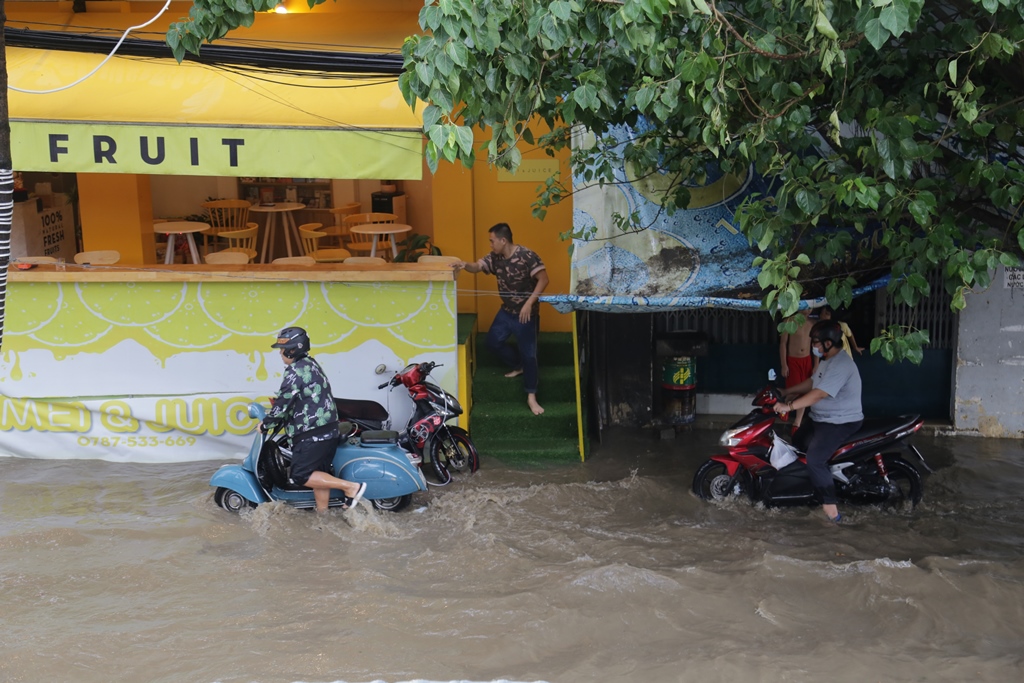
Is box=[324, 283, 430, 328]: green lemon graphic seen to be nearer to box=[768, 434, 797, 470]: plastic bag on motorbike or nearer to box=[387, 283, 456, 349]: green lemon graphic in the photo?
box=[387, 283, 456, 349]: green lemon graphic

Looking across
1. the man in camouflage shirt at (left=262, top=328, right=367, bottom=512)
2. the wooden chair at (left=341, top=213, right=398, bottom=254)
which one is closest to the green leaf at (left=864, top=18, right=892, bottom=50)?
the man in camouflage shirt at (left=262, top=328, right=367, bottom=512)

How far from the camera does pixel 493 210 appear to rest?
402 inches

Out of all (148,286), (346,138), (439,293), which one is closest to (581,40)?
(346,138)

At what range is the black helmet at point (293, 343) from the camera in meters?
6.98

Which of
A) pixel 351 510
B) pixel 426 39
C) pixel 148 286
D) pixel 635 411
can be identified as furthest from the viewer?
pixel 635 411

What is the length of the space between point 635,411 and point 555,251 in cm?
184

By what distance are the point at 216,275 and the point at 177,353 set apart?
776mm

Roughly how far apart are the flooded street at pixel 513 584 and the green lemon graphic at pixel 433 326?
1.22 metres

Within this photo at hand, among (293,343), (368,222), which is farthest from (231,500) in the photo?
(368,222)

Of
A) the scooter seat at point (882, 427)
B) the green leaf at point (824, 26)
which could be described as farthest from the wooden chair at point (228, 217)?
the green leaf at point (824, 26)

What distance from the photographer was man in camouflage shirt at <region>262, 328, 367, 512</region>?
275 inches

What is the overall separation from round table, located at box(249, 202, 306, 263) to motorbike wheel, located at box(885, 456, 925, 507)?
762 cm

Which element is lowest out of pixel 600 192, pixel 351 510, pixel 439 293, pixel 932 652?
pixel 932 652

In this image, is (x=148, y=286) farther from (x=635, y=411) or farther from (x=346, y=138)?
(x=635, y=411)
